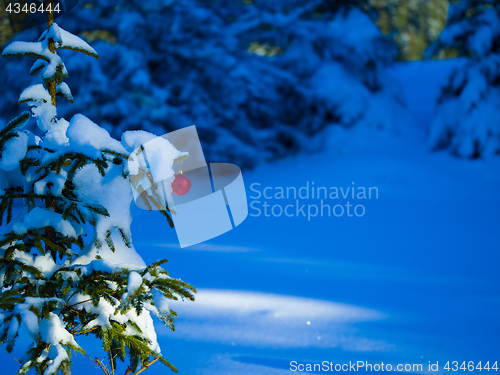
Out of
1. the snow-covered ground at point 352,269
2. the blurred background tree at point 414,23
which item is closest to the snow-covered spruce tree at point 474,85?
the snow-covered ground at point 352,269

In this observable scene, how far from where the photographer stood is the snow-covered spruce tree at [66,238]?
1410 mm

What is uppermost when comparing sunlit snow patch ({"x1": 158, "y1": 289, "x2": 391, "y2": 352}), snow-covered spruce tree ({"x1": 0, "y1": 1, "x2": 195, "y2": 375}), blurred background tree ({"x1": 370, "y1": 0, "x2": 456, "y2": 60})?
blurred background tree ({"x1": 370, "y1": 0, "x2": 456, "y2": 60})

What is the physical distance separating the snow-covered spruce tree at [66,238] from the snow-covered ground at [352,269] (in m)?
1.00

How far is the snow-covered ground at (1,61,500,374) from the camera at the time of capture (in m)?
2.69

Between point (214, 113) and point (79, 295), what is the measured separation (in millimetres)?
5483

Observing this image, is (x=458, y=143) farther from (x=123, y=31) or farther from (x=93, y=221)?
(x=93, y=221)

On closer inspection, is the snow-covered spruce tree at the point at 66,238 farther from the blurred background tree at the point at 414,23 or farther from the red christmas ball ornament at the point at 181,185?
the blurred background tree at the point at 414,23

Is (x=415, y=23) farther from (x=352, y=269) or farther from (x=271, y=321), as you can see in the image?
(x=271, y=321)

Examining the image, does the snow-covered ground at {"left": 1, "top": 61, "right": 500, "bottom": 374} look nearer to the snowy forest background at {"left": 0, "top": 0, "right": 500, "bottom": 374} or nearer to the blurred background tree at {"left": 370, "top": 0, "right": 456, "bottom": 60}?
the snowy forest background at {"left": 0, "top": 0, "right": 500, "bottom": 374}

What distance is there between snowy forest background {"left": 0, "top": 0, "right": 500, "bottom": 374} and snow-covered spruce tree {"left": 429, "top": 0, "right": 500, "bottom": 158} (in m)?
0.02

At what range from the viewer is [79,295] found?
166 centimetres

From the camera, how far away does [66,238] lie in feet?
5.27

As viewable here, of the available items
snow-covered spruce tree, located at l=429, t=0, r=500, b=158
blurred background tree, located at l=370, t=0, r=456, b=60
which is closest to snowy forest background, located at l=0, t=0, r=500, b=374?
snow-covered spruce tree, located at l=429, t=0, r=500, b=158

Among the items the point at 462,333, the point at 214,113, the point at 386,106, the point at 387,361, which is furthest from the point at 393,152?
the point at 387,361
